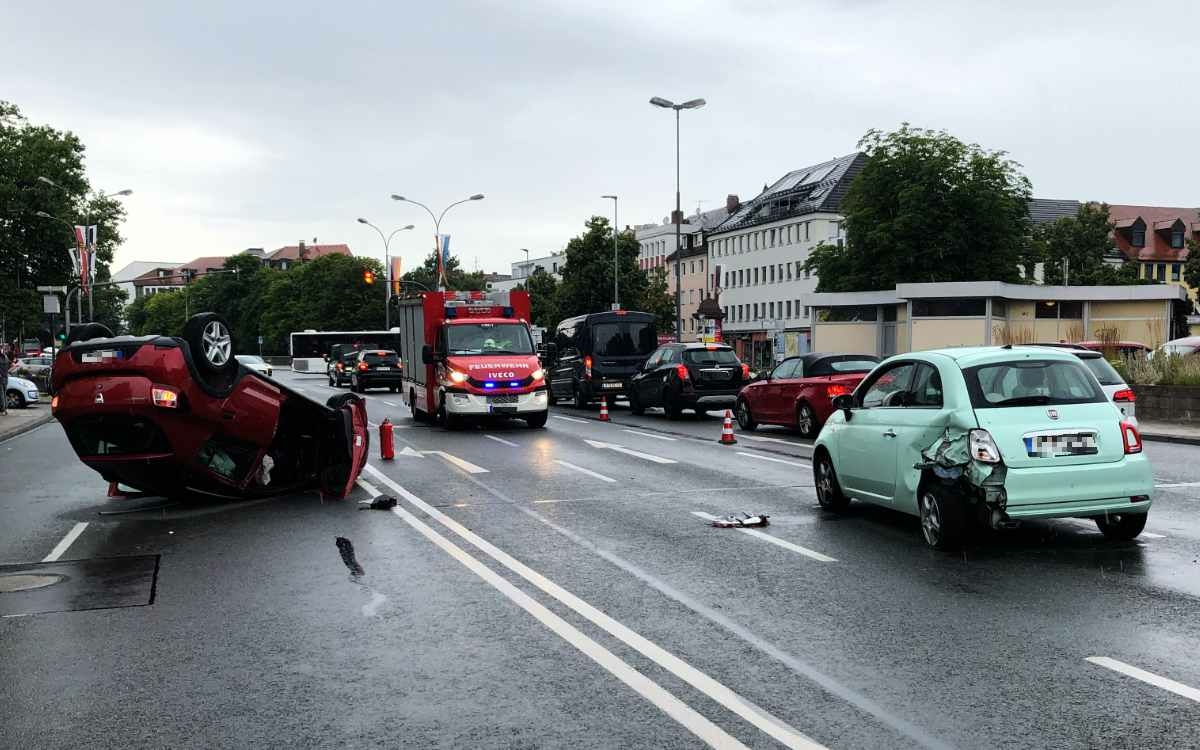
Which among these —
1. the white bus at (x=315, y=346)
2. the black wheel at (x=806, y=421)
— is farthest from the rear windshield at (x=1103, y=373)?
the white bus at (x=315, y=346)

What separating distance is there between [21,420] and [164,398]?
2328 cm

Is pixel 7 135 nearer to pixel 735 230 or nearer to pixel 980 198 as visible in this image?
pixel 980 198

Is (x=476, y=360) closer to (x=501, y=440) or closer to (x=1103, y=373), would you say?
(x=501, y=440)

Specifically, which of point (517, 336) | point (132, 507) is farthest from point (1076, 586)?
point (517, 336)

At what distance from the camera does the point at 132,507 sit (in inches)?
506

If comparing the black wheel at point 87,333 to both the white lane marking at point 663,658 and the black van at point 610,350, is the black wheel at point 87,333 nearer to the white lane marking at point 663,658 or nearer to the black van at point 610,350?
the white lane marking at point 663,658

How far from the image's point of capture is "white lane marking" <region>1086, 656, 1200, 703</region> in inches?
207

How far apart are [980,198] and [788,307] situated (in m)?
46.1

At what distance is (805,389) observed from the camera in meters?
21.3

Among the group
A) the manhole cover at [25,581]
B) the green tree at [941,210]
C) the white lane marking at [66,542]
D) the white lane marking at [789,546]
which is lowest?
the white lane marking at [66,542]

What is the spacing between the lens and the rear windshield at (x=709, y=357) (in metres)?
26.6

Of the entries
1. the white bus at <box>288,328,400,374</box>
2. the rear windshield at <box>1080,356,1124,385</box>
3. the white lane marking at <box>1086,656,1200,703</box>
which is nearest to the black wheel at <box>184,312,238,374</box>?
the white lane marking at <box>1086,656,1200,703</box>

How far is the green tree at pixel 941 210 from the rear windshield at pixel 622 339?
26.7 m

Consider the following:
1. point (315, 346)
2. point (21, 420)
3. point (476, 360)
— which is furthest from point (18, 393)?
point (315, 346)
